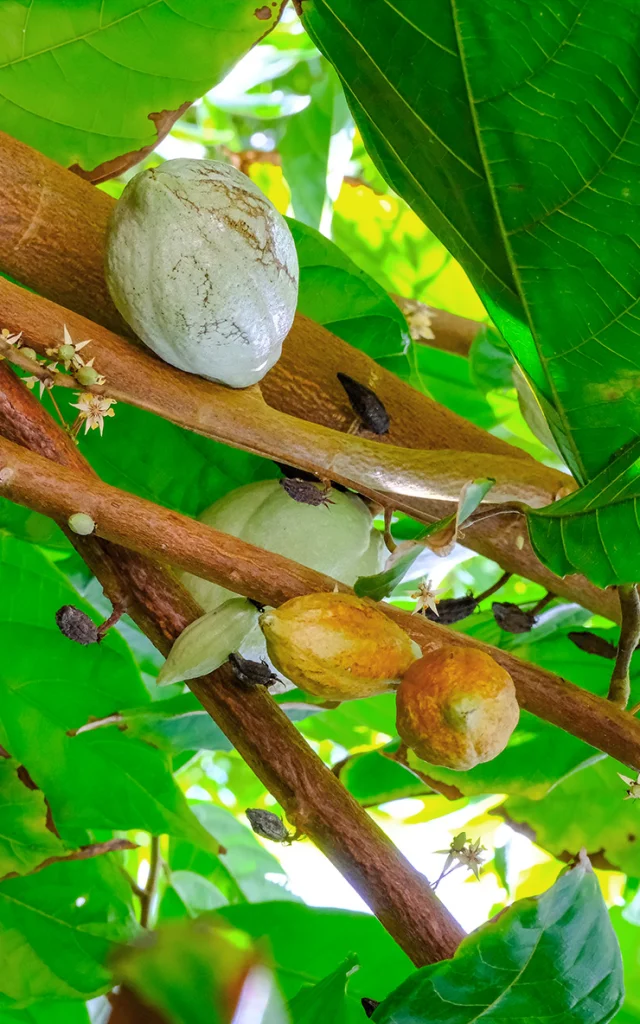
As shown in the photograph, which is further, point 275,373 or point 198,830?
point 198,830

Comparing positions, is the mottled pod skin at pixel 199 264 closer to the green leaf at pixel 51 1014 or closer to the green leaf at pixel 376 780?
the green leaf at pixel 376 780

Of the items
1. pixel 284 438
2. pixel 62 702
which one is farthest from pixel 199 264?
pixel 62 702

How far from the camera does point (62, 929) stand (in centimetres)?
76

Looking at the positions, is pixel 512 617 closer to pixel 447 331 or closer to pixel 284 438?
pixel 284 438

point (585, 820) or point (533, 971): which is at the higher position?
point (533, 971)

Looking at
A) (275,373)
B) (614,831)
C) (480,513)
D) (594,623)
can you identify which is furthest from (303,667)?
(594,623)

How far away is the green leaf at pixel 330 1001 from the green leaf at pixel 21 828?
0.28 m

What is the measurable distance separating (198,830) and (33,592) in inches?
10.2

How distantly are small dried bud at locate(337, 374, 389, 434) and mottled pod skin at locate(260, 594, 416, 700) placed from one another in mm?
258

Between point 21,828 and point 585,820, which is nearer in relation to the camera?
point 21,828

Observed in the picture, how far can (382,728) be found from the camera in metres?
1.07

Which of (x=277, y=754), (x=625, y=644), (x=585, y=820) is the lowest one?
(x=585, y=820)

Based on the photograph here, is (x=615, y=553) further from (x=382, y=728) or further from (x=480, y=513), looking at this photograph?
(x=382, y=728)

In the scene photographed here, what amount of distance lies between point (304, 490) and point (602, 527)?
8.0 inches
